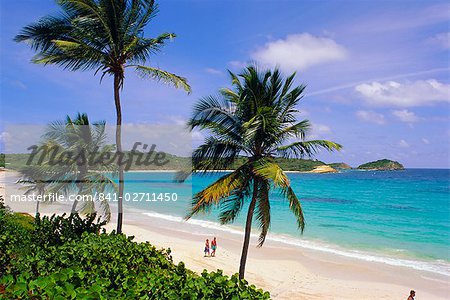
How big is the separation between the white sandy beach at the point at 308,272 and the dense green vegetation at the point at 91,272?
10065 mm

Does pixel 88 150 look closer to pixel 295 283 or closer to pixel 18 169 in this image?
pixel 18 169

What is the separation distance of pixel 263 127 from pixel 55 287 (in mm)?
8035

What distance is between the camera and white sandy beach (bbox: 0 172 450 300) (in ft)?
52.7

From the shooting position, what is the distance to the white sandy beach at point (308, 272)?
16078 millimetres

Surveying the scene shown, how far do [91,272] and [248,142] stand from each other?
696cm

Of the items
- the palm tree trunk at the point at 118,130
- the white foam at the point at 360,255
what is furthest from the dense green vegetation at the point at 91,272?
the white foam at the point at 360,255

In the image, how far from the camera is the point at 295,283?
17.1 m

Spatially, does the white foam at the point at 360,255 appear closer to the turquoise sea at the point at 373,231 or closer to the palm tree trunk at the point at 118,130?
the turquoise sea at the point at 373,231

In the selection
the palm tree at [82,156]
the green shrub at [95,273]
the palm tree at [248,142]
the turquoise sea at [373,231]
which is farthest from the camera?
the turquoise sea at [373,231]

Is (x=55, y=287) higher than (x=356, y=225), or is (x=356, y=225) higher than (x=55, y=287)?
(x=55, y=287)

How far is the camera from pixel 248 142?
11.3 m

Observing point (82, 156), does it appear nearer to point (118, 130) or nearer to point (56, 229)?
point (118, 130)

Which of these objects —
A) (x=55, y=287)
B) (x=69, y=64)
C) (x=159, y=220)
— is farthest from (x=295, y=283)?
(x=159, y=220)

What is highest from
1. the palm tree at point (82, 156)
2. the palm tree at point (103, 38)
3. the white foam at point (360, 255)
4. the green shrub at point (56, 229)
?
the palm tree at point (103, 38)
